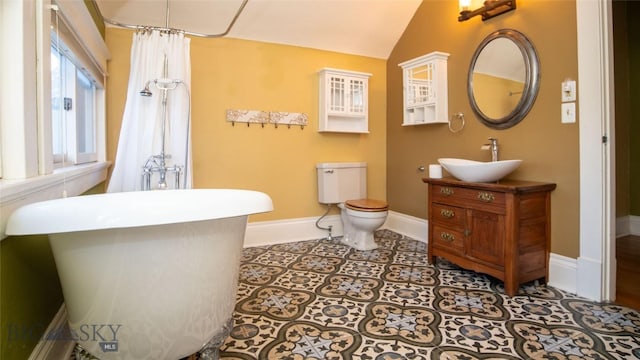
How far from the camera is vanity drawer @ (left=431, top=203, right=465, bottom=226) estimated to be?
2.37m

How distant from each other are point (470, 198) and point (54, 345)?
7.79 feet

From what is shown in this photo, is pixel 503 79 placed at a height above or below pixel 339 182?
above

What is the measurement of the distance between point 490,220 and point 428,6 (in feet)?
7.35

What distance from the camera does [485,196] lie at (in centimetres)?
216

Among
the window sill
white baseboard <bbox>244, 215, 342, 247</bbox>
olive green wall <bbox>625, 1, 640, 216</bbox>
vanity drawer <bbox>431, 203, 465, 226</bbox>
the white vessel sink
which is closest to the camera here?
the window sill

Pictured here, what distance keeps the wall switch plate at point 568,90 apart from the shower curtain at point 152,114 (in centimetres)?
255

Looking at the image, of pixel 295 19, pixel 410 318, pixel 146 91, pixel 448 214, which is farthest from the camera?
pixel 295 19

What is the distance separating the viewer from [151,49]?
2.30m

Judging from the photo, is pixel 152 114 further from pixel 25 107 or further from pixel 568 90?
pixel 568 90

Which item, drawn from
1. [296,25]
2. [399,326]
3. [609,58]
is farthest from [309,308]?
[296,25]

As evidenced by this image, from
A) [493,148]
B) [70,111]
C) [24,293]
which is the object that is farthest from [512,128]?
[70,111]

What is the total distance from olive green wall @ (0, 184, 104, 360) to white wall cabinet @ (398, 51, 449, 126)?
9.58ft

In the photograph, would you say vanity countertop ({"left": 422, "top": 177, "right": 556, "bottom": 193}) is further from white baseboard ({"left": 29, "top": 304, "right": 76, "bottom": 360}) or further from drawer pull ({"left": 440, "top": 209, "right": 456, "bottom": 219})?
white baseboard ({"left": 29, "top": 304, "right": 76, "bottom": 360})

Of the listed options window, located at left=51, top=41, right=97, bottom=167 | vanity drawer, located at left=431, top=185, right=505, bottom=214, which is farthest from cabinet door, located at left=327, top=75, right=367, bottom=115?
window, located at left=51, top=41, right=97, bottom=167
